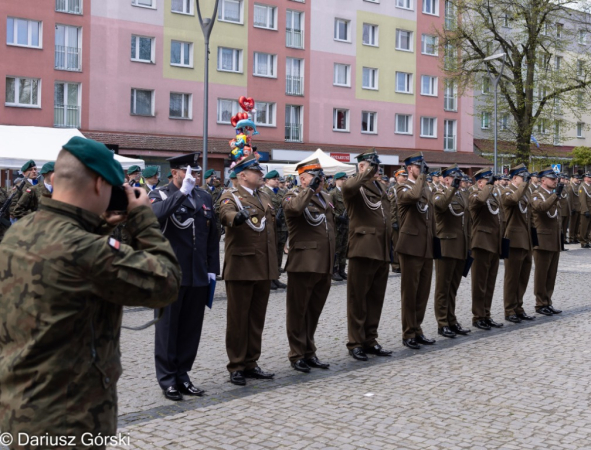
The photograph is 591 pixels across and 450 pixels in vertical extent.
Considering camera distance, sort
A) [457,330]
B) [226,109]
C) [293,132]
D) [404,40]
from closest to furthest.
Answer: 1. [457,330]
2. [226,109]
3. [293,132]
4. [404,40]

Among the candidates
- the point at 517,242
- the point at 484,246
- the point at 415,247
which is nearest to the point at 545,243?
the point at 517,242

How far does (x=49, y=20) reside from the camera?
34281 mm

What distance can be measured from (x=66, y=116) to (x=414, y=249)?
1151 inches

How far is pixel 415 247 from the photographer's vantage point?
358 inches

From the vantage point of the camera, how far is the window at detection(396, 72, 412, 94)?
4759 centimetres

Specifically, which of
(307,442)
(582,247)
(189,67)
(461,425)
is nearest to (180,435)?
(307,442)

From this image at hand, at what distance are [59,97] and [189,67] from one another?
6.75m

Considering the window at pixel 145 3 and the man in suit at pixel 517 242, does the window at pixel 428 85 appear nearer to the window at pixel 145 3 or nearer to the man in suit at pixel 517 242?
the window at pixel 145 3

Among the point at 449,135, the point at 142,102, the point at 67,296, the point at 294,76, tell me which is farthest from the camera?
the point at 449,135

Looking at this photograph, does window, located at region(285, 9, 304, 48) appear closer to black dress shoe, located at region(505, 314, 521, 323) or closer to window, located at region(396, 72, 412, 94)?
window, located at region(396, 72, 412, 94)

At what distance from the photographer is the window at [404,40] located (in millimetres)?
47500

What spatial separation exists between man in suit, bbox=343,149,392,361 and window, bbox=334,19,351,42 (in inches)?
1471

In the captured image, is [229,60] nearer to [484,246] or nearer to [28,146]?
[28,146]

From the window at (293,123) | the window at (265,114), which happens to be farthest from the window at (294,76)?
the window at (265,114)
